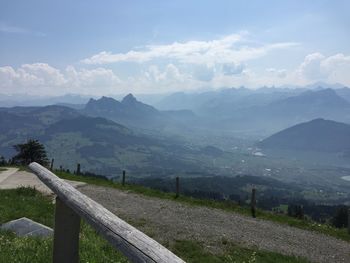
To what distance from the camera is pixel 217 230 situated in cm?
2367

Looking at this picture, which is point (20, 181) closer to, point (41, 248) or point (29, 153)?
point (41, 248)

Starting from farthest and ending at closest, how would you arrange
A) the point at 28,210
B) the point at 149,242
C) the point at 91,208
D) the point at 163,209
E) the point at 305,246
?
1. the point at 163,209
2. the point at 305,246
3. the point at 28,210
4. the point at 91,208
5. the point at 149,242

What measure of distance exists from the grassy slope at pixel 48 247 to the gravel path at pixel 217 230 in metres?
1.12

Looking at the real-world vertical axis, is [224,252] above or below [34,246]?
below

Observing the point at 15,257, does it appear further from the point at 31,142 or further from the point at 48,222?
the point at 31,142

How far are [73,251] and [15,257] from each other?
2971 millimetres

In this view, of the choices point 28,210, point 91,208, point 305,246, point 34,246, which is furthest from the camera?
point 305,246

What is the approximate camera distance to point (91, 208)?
590 cm

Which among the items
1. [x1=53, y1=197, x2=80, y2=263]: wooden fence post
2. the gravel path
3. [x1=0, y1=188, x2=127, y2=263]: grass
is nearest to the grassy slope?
[x1=0, y1=188, x2=127, y2=263]: grass

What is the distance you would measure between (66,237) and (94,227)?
47.8 inches

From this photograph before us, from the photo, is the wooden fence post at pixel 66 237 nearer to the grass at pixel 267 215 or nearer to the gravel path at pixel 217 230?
the gravel path at pixel 217 230

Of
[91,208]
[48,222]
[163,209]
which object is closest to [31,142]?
[163,209]

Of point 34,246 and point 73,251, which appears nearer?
point 73,251

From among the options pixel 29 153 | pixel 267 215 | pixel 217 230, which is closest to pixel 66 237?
pixel 217 230
